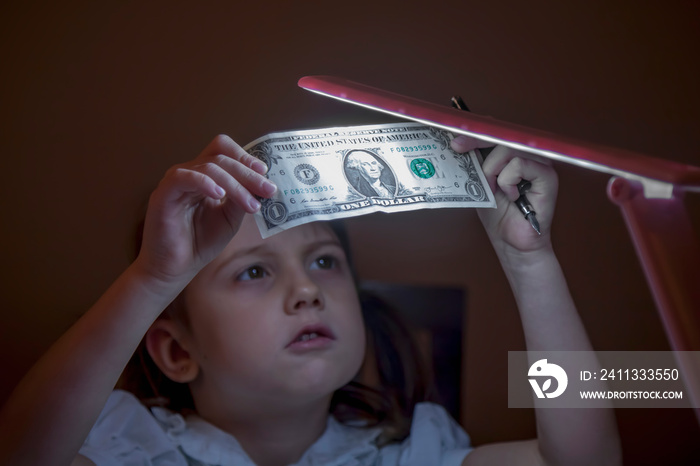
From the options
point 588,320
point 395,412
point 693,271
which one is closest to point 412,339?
point 395,412

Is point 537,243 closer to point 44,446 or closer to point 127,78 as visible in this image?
point 44,446

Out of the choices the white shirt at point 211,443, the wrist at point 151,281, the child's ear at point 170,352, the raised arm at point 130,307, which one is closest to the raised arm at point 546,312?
the white shirt at point 211,443

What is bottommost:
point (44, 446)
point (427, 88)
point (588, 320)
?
point (44, 446)

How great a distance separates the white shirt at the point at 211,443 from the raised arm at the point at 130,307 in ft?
0.81

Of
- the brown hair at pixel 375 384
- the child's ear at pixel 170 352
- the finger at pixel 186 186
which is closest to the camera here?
the finger at pixel 186 186

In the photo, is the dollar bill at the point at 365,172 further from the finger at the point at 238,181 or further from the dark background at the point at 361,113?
the dark background at the point at 361,113

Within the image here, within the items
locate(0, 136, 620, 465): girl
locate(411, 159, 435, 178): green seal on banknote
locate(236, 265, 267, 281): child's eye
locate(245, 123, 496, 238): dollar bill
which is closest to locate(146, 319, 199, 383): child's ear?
locate(0, 136, 620, 465): girl

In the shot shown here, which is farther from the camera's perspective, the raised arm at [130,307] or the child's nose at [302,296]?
the child's nose at [302,296]

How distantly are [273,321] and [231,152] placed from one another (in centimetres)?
35

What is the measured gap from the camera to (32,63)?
57.4 inches

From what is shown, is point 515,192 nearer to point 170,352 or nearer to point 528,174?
point 528,174

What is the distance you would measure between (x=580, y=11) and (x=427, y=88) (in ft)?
1.35

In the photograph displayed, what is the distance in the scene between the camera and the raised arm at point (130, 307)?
0.89m

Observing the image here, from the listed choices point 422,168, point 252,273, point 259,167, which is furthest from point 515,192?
point 252,273
